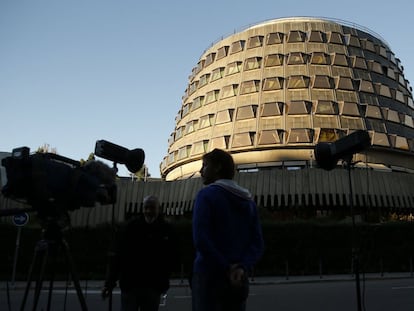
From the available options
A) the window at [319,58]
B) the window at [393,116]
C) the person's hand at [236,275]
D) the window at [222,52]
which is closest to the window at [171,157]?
the window at [222,52]

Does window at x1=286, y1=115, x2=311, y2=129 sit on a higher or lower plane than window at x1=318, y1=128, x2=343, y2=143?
higher

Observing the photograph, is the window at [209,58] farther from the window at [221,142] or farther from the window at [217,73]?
the window at [221,142]

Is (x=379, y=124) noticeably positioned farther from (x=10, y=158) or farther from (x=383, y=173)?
→ (x=10, y=158)

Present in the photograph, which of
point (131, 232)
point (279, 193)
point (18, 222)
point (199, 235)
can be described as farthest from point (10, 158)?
point (279, 193)

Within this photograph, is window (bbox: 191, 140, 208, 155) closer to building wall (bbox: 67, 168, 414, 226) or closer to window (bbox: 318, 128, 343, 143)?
building wall (bbox: 67, 168, 414, 226)

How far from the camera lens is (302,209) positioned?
3975cm

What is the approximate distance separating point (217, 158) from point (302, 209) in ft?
122

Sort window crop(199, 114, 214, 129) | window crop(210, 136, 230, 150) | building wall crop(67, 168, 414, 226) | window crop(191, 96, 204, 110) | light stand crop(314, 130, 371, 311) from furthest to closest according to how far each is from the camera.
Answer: window crop(191, 96, 204, 110)
window crop(199, 114, 214, 129)
window crop(210, 136, 230, 150)
building wall crop(67, 168, 414, 226)
light stand crop(314, 130, 371, 311)

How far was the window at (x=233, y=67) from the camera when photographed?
55491 mm

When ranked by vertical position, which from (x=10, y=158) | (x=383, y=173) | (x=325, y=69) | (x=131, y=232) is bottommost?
(x=131, y=232)

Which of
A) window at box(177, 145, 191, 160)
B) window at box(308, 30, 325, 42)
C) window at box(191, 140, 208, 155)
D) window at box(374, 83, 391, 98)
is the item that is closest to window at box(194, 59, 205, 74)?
window at box(177, 145, 191, 160)

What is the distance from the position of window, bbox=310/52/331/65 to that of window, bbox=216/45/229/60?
11286 millimetres

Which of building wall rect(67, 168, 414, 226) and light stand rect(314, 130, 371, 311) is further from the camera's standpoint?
building wall rect(67, 168, 414, 226)

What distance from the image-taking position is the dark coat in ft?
16.2
